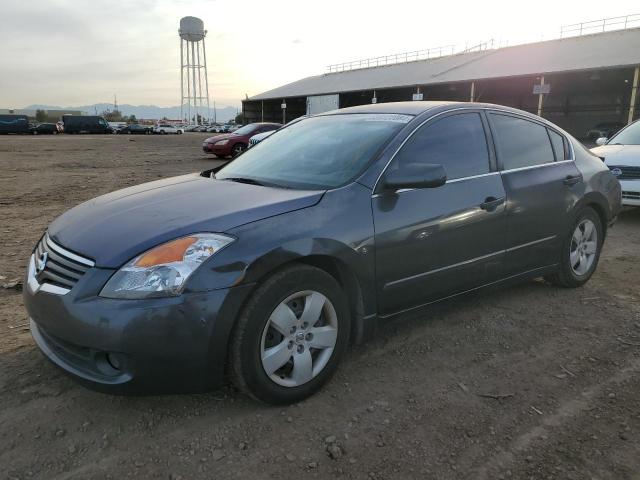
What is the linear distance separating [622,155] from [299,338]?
23.0 ft

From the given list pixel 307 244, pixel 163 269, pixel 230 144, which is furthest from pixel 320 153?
pixel 230 144

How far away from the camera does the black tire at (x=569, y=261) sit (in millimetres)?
4484

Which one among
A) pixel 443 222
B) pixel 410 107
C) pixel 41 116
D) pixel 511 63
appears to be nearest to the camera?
pixel 443 222

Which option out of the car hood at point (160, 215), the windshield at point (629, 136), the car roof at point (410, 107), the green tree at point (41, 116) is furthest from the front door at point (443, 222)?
the green tree at point (41, 116)

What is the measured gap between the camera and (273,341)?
9.06 ft

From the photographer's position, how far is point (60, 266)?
2.71 meters

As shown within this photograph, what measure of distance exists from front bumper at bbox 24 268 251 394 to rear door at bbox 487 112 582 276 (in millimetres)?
2293

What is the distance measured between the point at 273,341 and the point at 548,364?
182cm

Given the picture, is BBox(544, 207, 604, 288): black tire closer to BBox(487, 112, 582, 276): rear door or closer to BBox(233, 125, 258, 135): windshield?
BBox(487, 112, 582, 276): rear door

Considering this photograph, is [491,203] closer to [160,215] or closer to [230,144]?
[160,215]

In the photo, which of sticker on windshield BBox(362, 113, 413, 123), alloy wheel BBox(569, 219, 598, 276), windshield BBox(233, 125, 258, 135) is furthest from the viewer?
windshield BBox(233, 125, 258, 135)

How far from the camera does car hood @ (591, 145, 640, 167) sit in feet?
25.0

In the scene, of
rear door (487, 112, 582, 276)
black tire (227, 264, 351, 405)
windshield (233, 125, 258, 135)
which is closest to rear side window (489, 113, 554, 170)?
rear door (487, 112, 582, 276)

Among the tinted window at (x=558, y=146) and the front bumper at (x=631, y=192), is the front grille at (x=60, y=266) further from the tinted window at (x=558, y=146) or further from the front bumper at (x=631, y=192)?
the front bumper at (x=631, y=192)
